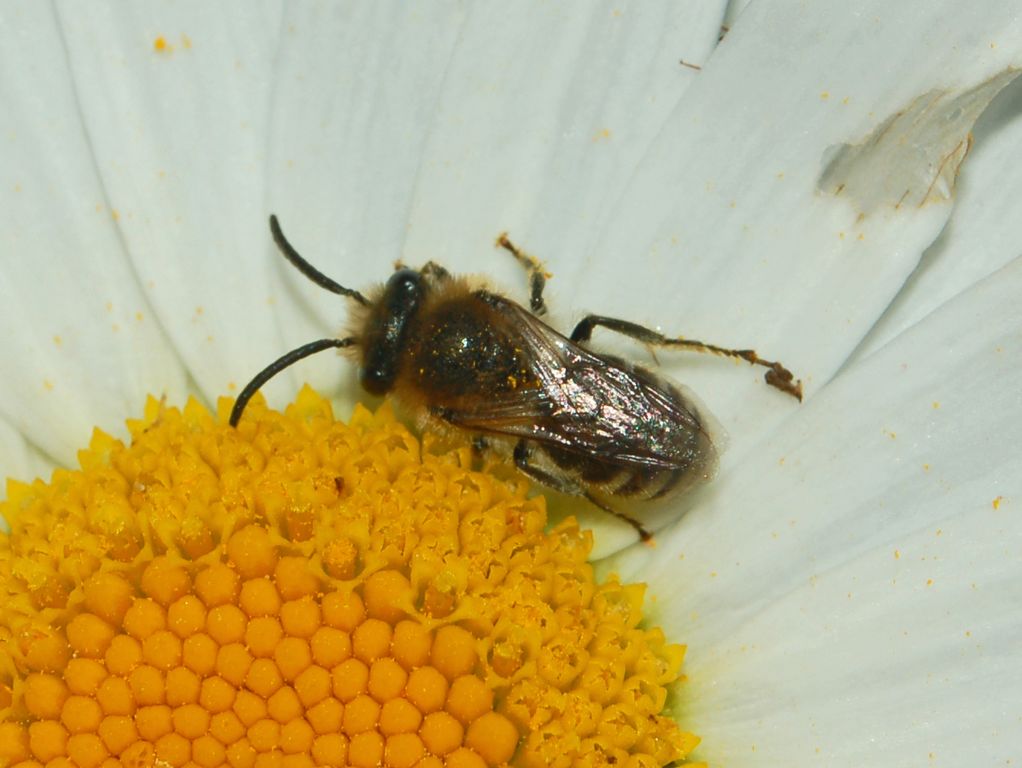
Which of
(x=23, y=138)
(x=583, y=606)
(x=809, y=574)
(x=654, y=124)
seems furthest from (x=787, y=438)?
(x=23, y=138)

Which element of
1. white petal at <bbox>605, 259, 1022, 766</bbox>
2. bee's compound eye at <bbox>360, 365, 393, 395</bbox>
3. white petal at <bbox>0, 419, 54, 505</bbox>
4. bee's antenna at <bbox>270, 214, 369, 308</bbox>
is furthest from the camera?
white petal at <bbox>0, 419, 54, 505</bbox>

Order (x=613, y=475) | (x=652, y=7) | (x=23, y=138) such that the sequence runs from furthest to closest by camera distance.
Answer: (x=23, y=138)
(x=652, y=7)
(x=613, y=475)

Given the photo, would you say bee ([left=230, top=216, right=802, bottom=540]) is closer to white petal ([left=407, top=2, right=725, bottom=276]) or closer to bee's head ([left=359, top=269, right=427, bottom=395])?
bee's head ([left=359, top=269, right=427, bottom=395])

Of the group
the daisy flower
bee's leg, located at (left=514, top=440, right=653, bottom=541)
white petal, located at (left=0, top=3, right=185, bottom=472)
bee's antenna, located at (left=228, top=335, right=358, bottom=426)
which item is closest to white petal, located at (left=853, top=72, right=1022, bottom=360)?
the daisy flower

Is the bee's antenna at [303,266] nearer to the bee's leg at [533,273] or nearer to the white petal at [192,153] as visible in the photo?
the white petal at [192,153]

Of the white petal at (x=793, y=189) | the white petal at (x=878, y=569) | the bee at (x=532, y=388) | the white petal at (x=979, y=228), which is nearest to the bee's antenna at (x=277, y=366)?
the bee at (x=532, y=388)

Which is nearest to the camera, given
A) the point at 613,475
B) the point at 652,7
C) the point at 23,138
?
the point at 613,475

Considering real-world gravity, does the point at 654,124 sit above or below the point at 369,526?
above

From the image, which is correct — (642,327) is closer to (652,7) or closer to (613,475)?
(613,475)
